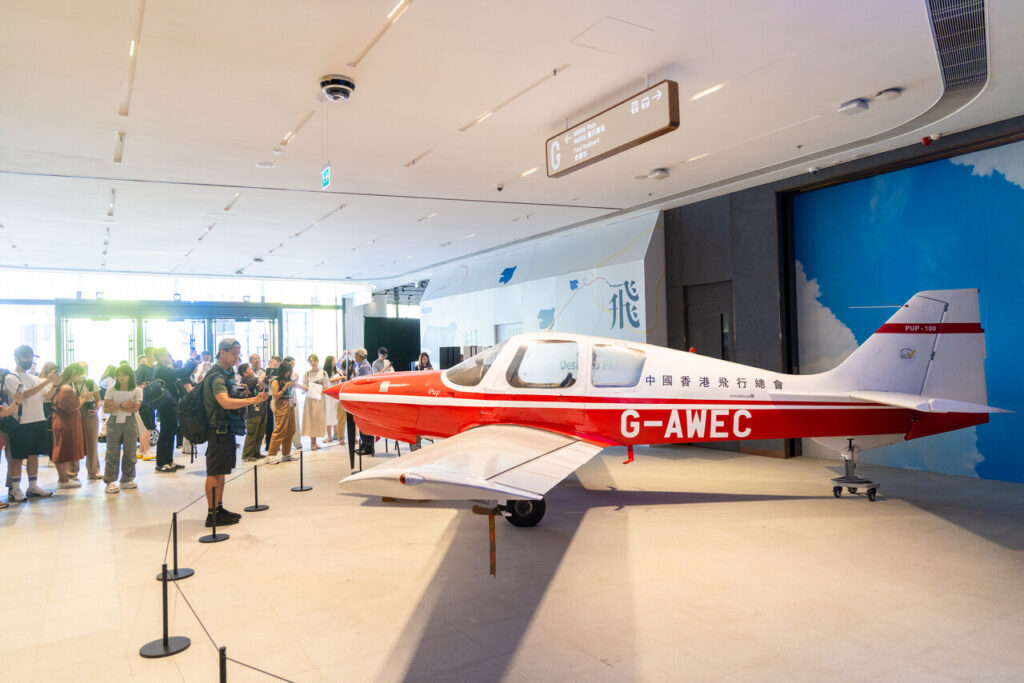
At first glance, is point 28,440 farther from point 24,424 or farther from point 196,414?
point 196,414

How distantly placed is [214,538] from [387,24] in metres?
4.42

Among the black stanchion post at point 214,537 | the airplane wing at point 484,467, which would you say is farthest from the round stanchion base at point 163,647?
the black stanchion post at point 214,537

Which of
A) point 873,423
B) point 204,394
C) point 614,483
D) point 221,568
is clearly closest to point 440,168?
point 204,394

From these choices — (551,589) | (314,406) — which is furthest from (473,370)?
(314,406)

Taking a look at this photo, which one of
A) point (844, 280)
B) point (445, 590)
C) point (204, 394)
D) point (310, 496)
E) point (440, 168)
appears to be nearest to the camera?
point (445, 590)

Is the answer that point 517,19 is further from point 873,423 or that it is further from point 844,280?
point 844,280

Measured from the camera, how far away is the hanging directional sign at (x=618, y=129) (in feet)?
15.0

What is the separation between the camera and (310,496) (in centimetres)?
647

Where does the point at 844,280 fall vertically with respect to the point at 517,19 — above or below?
below

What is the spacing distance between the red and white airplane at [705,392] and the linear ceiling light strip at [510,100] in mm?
2299

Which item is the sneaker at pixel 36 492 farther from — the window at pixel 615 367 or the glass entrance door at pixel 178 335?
the glass entrance door at pixel 178 335

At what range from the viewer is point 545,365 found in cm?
570

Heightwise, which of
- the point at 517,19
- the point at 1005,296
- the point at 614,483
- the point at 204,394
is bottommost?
the point at 614,483

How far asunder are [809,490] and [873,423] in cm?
122
